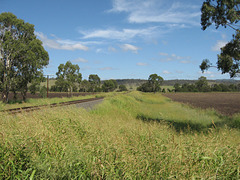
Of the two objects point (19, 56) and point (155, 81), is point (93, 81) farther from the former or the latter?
point (19, 56)

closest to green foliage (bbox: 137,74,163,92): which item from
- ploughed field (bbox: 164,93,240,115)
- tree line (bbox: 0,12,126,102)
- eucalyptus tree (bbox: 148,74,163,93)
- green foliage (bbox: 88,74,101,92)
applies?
eucalyptus tree (bbox: 148,74,163,93)

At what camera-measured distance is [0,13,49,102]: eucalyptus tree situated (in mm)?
25531

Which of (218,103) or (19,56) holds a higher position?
(19,56)

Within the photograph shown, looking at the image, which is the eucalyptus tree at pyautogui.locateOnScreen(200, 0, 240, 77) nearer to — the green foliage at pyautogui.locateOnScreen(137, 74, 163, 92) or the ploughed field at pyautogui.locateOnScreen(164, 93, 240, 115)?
the ploughed field at pyautogui.locateOnScreen(164, 93, 240, 115)

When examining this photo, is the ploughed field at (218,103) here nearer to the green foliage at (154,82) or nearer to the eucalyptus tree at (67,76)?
the eucalyptus tree at (67,76)

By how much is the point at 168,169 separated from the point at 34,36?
32.2m

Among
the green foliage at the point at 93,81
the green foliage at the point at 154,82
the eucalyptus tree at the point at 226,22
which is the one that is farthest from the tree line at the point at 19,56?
the green foliage at the point at 154,82

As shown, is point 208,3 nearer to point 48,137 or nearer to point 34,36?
point 48,137

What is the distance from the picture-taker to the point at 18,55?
27.0 metres

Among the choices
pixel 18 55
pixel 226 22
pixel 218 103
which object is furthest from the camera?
pixel 218 103

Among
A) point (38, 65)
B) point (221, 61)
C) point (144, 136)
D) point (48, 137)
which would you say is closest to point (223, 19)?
point (221, 61)

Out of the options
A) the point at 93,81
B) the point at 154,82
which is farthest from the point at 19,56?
the point at 154,82

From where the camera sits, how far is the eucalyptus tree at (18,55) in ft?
83.8

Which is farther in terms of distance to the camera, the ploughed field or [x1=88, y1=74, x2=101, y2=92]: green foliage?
[x1=88, y1=74, x2=101, y2=92]: green foliage
